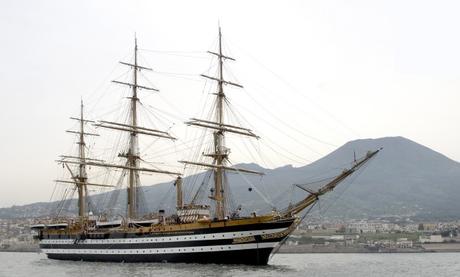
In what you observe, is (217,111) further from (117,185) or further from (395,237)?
(395,237)

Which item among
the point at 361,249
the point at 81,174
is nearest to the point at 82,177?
the point at 81,174

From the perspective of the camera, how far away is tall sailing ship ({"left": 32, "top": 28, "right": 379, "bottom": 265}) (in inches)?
1777

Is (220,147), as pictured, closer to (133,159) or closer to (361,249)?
(133,159)

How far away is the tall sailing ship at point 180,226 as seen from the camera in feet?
148

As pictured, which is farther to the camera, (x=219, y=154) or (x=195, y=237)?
(x=219, y=154)

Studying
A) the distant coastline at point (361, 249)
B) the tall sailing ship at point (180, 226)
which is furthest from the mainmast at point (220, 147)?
the distant coastline at point (361, 249)

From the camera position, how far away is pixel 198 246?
46.2 meters

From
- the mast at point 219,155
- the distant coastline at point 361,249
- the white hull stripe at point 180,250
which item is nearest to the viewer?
the white hull stripe at point 180,250

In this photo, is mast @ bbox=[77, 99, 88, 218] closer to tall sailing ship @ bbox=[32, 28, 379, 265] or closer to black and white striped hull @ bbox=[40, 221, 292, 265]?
tall sailing ship @ bbox=[32, 28, 379, 265]

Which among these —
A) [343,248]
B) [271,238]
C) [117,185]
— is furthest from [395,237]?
[271,238]

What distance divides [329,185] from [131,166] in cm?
2393

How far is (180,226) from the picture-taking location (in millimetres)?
47812

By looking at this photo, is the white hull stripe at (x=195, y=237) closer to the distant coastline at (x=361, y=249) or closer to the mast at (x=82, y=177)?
the mast at (x=82, y=177)

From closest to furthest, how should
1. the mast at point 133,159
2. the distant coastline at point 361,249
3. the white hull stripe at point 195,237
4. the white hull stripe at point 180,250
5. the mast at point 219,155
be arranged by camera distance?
the white hull stripe at point 195,237
the white hull stripe at point 180,250
the mast at point 219,155
the mast at point 133,159
the distant coastline at point 361,249
